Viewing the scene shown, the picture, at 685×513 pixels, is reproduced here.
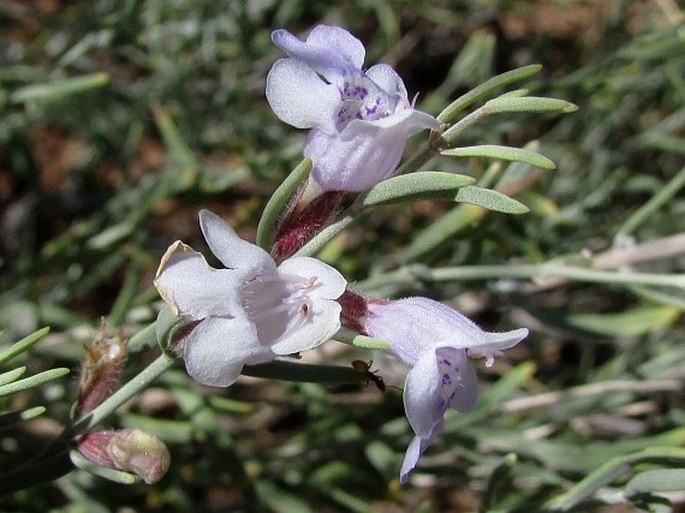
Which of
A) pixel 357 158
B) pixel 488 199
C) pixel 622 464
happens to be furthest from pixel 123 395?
pixel 622 464

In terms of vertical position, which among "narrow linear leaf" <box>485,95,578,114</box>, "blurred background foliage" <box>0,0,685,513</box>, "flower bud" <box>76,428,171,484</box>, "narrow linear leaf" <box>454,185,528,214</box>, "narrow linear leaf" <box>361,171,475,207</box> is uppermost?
"narrow linear leaf" <box>485,95,578,114</box>

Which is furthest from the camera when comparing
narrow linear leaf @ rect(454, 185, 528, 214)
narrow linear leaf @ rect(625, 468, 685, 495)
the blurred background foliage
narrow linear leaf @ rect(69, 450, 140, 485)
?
the blurred background foliage

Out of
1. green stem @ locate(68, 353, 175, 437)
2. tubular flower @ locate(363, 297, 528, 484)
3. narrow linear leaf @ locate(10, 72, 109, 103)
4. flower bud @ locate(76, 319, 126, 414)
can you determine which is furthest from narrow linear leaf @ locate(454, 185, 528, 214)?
narrow linear leaf @ locate(10, 72, 109, 103)

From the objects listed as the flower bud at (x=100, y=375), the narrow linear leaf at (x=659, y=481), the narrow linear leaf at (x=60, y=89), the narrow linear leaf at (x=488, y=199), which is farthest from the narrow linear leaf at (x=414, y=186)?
the narrow linear leaf at (x=60, y=89)

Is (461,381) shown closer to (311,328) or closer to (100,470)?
(311,328)

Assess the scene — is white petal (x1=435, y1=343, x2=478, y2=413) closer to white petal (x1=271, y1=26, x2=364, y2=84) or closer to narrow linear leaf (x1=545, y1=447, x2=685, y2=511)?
white petal (x1=271, y1=26, x2=364, y2=84)

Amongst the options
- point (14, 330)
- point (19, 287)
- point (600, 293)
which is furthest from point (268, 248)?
point (600, 293)

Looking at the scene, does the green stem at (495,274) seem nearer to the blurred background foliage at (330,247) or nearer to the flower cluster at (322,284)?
the blurred background foliage at (330,247)

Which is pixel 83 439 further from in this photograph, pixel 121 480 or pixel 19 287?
pixel 19 287
